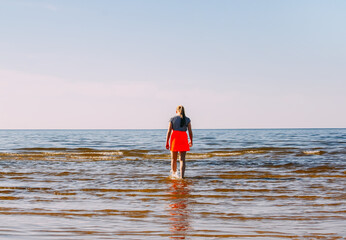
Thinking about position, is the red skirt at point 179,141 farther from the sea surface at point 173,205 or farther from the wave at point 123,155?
the wave at point 123,155

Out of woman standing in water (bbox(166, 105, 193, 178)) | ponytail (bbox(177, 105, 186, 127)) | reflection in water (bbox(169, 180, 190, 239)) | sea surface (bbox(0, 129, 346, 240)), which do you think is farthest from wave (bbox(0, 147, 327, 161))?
reflection in water (bbox(169, 180, 190, 239))

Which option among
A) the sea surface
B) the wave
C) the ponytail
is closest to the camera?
the sea surface

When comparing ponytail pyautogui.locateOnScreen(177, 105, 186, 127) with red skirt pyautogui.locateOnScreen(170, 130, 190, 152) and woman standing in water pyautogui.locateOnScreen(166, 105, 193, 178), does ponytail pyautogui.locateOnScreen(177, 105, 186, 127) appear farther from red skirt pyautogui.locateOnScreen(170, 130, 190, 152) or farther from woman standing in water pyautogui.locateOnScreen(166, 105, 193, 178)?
red skirt pyautogui.locateOnScreen(170, 130, 190, 152)

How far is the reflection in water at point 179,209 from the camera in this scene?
16.9 feet

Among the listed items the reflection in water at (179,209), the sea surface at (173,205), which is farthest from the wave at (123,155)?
the reflection in water at (179,209)

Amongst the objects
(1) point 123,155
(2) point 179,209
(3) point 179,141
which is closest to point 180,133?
(3) point 179,141

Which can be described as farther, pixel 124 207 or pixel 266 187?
pixel 266 187

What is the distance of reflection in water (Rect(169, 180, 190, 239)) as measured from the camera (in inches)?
202

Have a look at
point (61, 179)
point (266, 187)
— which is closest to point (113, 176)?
point (61, 179)

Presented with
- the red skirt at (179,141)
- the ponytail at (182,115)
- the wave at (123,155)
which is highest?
the ponytail at (182,115)

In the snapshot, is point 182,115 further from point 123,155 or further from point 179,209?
point 123,155

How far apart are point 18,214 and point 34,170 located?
277 inches

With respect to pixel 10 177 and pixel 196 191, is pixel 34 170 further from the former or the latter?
pixel 196 191

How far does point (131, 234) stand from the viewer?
498 centimetres
